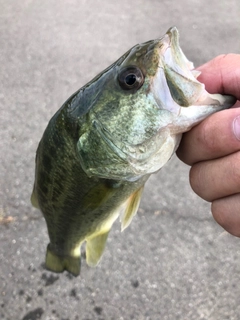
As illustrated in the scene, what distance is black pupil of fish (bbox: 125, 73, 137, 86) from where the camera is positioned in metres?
1.13

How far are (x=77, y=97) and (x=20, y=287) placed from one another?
1417 millimetres

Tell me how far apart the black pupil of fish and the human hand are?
23 centimetres

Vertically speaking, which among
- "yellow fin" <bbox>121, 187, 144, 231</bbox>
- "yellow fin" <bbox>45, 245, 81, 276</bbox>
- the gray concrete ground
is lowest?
the gray concrete ground

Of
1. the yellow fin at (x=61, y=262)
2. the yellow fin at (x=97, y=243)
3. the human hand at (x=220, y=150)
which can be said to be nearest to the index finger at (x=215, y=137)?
the human hand at (x=220, y=150)

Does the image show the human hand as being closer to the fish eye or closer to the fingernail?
the fingernail

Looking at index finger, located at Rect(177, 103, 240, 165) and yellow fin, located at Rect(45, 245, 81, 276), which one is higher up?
index finger, located at Rect(177, 103, 240, 165)

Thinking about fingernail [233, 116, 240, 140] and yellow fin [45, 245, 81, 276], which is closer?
fingernail [233, 116, 240, 140]

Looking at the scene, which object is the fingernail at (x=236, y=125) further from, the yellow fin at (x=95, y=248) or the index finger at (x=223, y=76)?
the yellow fin at (x=95, y=248)

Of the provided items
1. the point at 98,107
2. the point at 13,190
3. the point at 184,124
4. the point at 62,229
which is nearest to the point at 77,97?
the point at 98,107

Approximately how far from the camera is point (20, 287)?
2.25 meters

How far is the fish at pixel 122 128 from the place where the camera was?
42.6 inches

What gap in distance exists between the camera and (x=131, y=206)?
143 centimetres

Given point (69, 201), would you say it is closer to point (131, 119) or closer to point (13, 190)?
point (131, 119)

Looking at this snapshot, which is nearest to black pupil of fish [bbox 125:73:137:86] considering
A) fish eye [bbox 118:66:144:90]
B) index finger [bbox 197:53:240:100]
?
fish eye [bbox 118:66:144:90]
